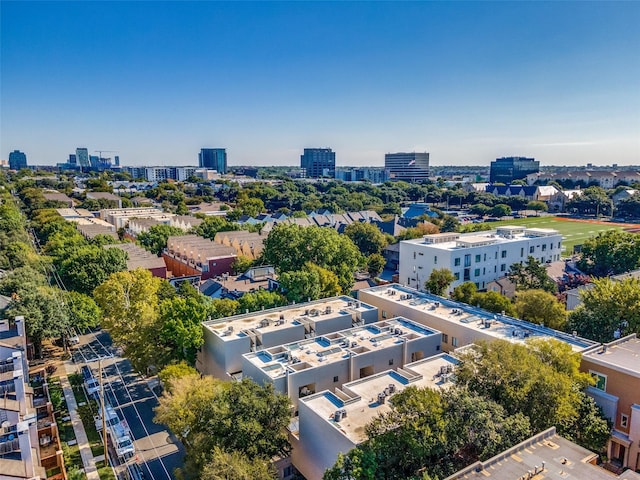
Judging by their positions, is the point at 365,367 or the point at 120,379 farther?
the point at 120,379

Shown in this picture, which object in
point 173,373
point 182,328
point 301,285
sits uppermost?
point 301,285

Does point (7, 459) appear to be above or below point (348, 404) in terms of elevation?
below

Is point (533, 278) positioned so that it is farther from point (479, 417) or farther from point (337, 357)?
point (479, 417)

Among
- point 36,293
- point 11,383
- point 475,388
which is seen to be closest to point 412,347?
point 475,388

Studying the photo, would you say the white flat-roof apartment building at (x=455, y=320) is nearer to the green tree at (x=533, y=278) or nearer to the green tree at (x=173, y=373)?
the green tree at (x=533, y=278)

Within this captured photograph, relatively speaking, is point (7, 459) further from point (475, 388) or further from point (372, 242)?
point (372, 242)

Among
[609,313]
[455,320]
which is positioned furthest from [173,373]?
[609,313]
